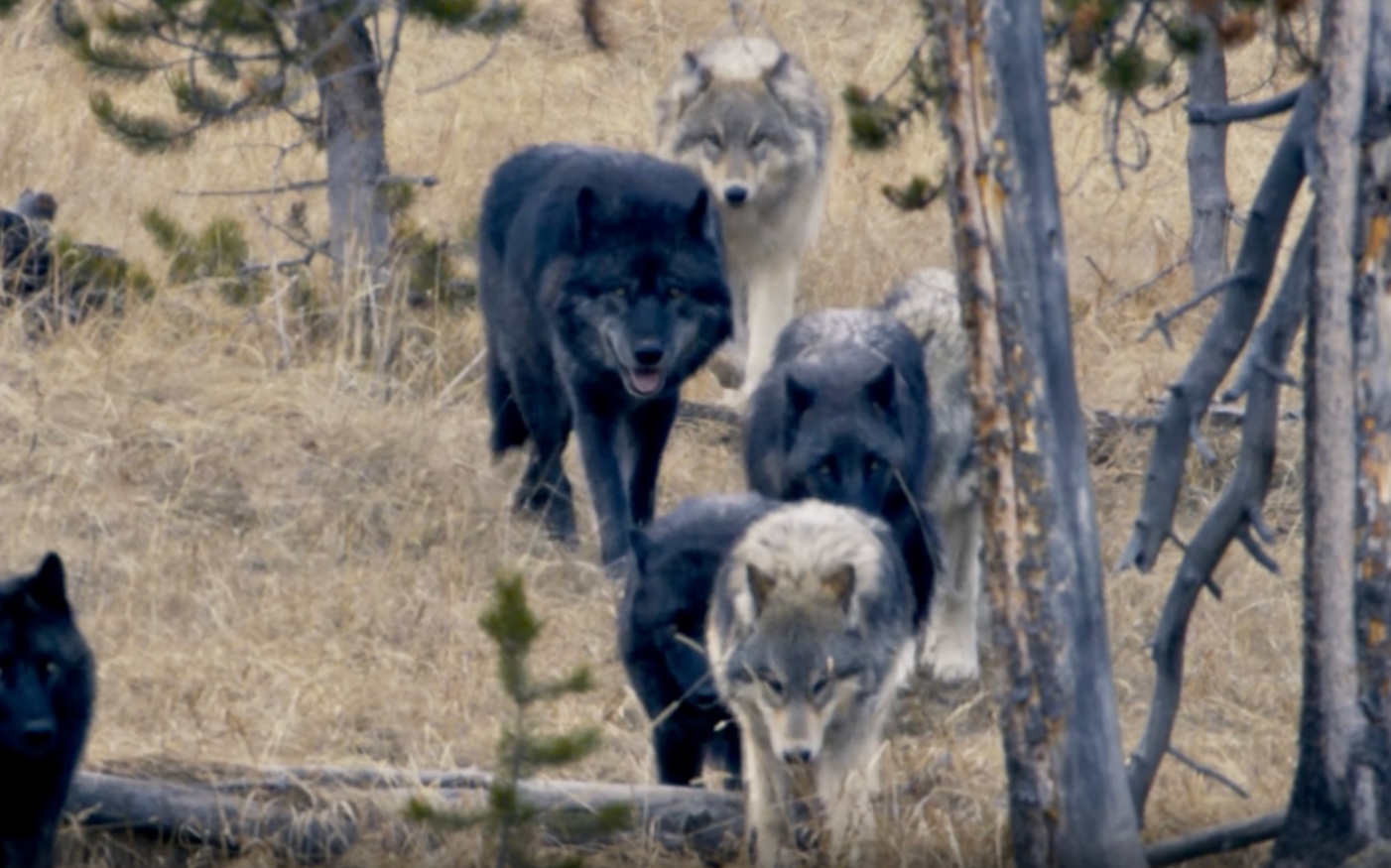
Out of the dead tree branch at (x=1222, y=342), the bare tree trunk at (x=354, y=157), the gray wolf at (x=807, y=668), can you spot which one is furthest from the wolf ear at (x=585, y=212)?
the dead tree branch at (x=1222, y=342)

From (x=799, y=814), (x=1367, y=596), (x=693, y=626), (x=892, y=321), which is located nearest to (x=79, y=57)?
(x=892, y=321)

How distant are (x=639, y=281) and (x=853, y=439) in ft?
4.43

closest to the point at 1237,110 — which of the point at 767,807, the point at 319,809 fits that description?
the point at 767,807

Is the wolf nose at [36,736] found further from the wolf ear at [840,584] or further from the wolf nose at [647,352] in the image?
the wolf nose at [647,352]

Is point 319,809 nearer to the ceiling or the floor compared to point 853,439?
nearer to the floor

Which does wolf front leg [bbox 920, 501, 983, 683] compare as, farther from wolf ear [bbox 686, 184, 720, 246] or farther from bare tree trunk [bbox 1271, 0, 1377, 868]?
bare tree trunk [bbox 1271, 0, 1377, 868]

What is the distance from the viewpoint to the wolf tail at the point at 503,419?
904 centimetres

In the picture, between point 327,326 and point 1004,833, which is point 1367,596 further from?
point 327,326

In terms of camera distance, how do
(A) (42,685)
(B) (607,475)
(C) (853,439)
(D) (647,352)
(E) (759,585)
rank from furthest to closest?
1. (B) (607,475)
2. (D) (647,352)
3. (C) (853,439)
4. (E) (759,585)
5. (A) (42,685)

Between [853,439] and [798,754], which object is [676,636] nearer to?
[798,754]

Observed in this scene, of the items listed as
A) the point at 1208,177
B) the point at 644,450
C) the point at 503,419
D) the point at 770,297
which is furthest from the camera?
the point at 1208,177

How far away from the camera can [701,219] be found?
321 inches

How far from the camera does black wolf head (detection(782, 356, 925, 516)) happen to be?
7.23 m

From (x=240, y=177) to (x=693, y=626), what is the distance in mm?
7698
